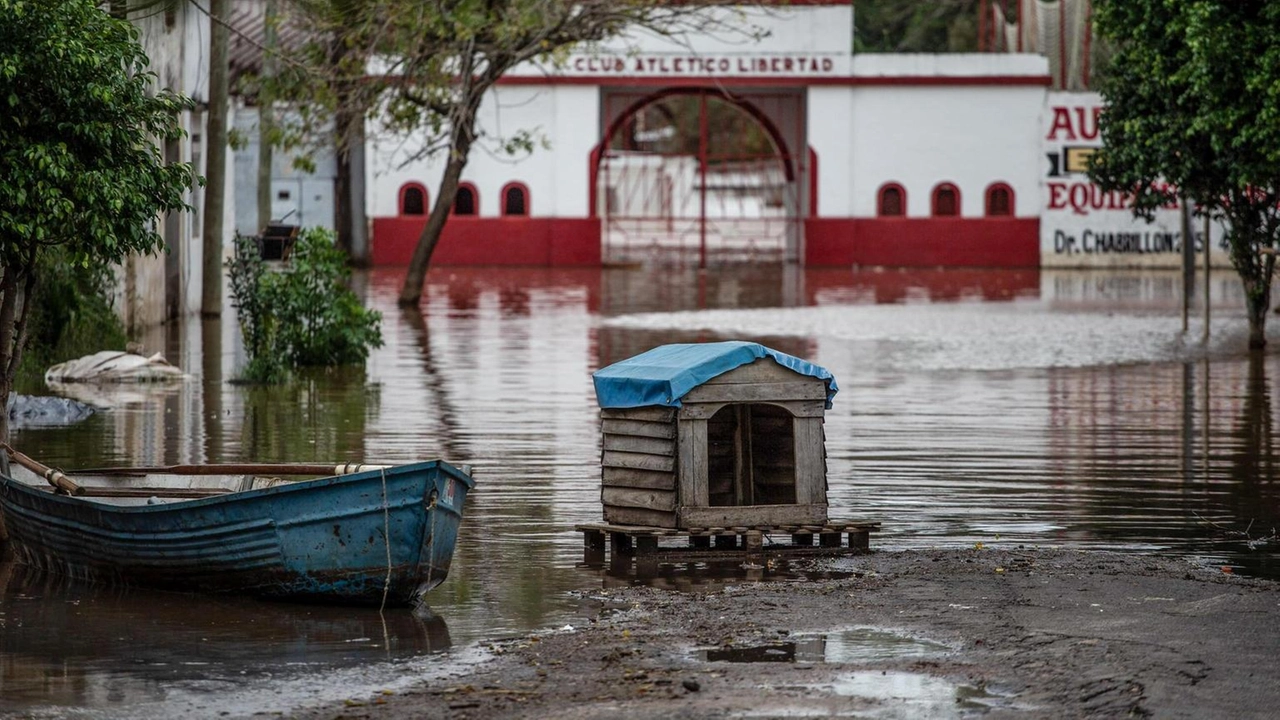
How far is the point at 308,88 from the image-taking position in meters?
29.1

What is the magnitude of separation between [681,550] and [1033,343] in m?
15.9

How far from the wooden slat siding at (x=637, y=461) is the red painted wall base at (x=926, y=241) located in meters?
38.7

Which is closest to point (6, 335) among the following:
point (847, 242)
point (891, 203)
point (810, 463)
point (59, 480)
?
point (59, 480)

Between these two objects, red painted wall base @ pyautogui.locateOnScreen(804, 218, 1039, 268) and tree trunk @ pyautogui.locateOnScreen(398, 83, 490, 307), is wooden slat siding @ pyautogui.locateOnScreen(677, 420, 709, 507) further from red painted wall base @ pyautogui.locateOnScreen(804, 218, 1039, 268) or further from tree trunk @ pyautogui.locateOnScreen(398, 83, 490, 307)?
red painted wall base @ pyautogui.locateOnScreen(804, 218, 1039, 268)

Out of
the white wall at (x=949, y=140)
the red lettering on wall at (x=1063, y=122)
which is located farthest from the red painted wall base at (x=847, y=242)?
the red lettering on wall at (x=1063, y=122)

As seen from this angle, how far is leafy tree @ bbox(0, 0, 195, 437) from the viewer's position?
10.1m

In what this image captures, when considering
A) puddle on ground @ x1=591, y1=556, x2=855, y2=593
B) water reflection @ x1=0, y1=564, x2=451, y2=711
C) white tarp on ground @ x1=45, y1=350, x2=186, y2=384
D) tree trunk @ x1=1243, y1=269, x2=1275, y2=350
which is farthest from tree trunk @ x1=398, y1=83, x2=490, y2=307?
water reflection @ x1=0, y1=564, x2=451, y2=711

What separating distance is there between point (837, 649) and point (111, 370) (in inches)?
500

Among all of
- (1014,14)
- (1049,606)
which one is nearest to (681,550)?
(1049,606)

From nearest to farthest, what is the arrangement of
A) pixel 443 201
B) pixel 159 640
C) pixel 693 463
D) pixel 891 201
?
pixel 159 640
pixel 693 463
pixel 443 201
pixel 891 201

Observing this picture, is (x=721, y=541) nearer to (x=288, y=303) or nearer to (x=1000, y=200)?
(x=288, y=303)

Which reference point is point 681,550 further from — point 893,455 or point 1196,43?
point 1196,43

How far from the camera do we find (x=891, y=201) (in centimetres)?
4903

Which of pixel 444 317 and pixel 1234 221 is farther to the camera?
pixel 444 317
